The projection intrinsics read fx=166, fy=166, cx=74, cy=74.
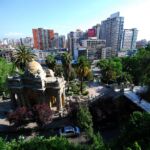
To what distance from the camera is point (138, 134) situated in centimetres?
1392

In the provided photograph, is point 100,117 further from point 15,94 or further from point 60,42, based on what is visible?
point 60,42

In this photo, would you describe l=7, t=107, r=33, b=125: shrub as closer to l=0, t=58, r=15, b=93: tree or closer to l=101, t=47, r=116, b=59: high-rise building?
l=0, t=58, r=15, b=93: tree

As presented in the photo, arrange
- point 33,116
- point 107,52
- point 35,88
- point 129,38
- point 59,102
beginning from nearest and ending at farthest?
point 33,116 → point 35,88 → point 59,102 → point 107,52 → point 129,38

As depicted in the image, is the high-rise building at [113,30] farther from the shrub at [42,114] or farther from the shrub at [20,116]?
the shrub at [20,116]

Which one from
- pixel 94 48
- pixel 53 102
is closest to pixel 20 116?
pixel 53 102

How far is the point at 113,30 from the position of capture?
391 feet

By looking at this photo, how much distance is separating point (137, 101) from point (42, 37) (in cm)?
13386

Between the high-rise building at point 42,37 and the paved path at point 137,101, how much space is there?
126803mm

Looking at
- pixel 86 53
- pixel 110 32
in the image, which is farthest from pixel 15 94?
pixel 110 32

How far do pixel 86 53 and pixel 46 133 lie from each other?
82.1 m

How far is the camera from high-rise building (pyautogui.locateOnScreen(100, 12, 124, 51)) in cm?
11650

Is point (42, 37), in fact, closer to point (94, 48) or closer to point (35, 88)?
point (94, 48)

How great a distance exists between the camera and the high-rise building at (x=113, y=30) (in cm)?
11650

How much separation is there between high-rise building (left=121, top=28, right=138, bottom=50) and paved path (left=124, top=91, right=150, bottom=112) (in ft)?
354
